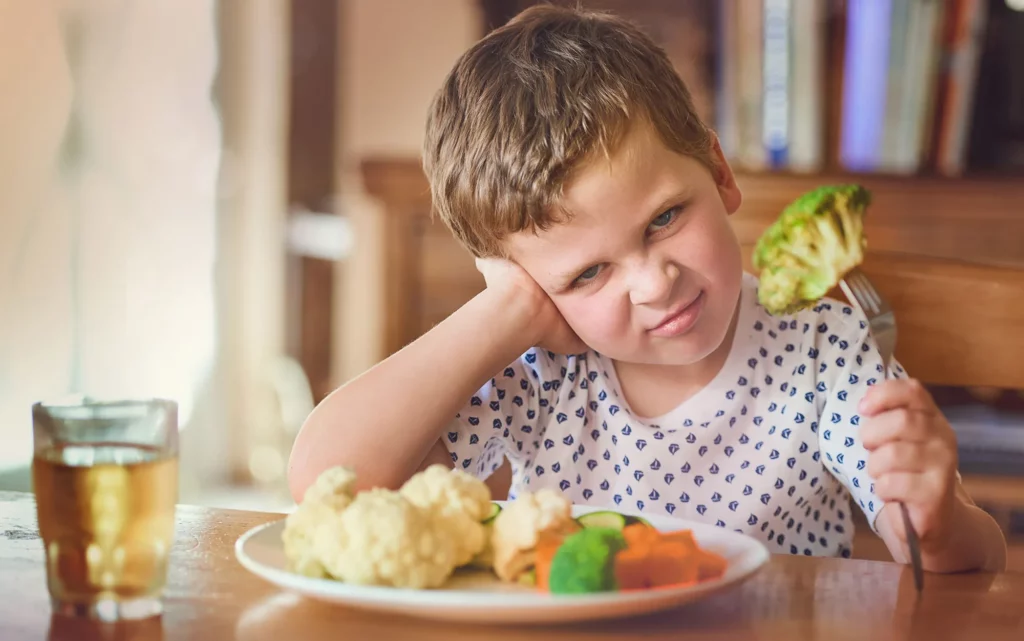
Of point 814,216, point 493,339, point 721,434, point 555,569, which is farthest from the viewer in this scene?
point 721,434

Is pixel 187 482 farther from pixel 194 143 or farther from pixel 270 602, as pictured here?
pixel 270 602

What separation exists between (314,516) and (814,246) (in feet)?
1.36

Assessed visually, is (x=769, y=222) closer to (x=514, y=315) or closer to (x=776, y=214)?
(x=776, y=214)

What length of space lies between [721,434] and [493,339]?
28 cm

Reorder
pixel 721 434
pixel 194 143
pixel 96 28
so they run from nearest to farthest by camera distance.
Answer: pixel 721 434
pixel 96 28
pixel 194 143

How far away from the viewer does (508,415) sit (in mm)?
1160

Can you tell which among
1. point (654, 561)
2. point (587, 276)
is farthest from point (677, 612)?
point (587, 276)

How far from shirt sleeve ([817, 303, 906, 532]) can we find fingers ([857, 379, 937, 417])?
298 mm

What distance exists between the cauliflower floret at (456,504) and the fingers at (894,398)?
272 mm

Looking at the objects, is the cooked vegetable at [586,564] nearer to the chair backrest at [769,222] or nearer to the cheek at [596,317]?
the cheek at [596,317]

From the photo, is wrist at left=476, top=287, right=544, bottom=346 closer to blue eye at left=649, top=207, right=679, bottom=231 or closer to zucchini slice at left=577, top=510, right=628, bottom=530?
blue eye at left=649, top=207, right=679, bottom=231

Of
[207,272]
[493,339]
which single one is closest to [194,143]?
[207,272]

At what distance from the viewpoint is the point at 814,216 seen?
2.70 ft

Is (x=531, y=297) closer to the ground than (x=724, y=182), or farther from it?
closer to the ground
